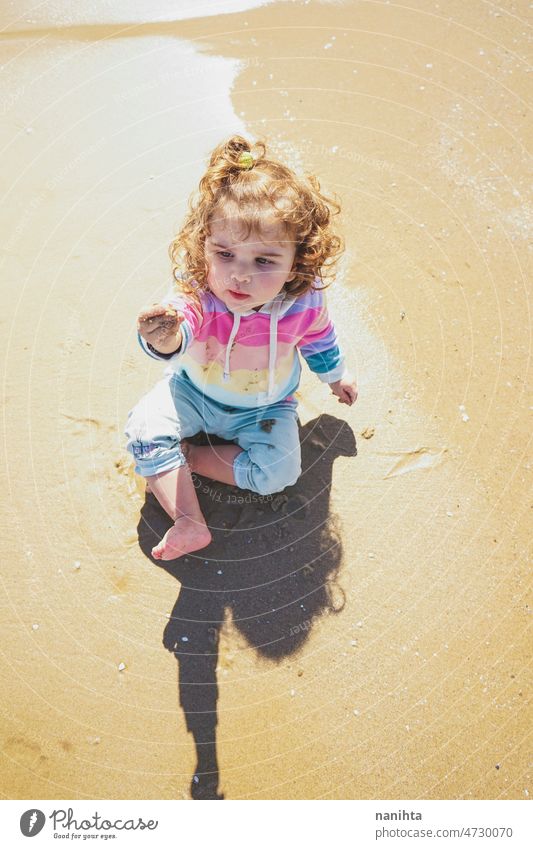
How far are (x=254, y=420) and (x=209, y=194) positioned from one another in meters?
0.70

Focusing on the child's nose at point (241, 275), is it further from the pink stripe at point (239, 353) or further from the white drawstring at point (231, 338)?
the pink stripe at point (239, 353)

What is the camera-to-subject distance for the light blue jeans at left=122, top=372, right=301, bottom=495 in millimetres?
1938

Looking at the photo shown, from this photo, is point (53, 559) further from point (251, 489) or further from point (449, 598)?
point (449, 598)

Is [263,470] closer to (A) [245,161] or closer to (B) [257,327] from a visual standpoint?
(B) [257,327]

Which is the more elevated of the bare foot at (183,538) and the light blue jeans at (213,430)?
the light blue jeans at (213,430)

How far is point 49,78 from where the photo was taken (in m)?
3.01

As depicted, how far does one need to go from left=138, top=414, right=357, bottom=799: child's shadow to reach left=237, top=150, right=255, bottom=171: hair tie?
2.55 ft
